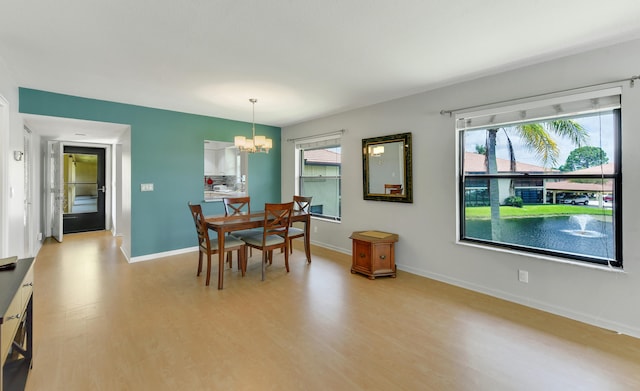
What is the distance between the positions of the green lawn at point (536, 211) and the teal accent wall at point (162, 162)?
4071 millimetres

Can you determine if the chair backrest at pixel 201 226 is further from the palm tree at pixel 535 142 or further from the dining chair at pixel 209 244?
the palm tree at pixel 535 142

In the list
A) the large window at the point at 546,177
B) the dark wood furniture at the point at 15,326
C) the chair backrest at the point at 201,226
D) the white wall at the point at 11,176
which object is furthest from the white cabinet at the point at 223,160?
the large window at the point at 546,177

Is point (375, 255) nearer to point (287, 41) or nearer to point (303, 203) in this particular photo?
point (303, 203)

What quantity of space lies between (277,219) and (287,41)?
2.08 m

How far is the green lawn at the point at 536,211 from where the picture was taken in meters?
2.56

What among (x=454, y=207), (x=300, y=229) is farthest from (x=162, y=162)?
(x=454, y=207)

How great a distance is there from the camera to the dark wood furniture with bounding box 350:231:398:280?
141 inches

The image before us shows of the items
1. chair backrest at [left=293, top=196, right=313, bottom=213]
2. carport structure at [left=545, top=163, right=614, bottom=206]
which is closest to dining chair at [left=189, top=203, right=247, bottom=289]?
chair backrest at [left=293, top=196, right=313, bottom=213]

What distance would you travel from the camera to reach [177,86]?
3.38 metres

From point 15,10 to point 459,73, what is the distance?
3661mm

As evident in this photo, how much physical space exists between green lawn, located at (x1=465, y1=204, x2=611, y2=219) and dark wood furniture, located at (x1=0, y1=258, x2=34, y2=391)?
147 inches

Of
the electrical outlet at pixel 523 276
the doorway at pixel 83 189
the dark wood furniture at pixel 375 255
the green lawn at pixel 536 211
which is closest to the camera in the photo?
the green lawn at pixel 536 211

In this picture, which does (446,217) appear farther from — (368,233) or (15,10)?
(15,10)

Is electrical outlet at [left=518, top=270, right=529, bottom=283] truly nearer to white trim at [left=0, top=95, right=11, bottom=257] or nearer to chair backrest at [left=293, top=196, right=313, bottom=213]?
chair backrest at [left=293, top=196, right=313, bottom=213]
